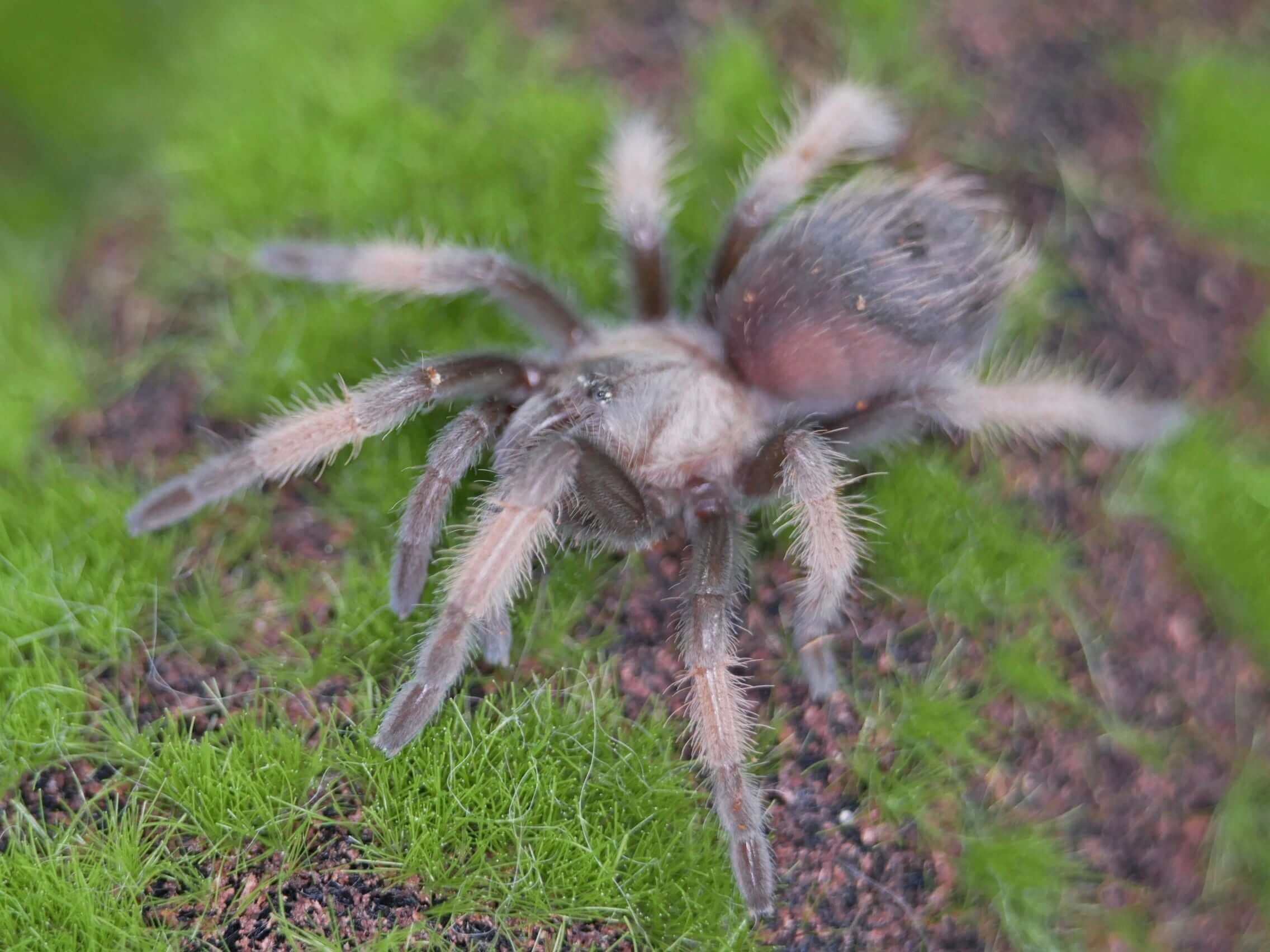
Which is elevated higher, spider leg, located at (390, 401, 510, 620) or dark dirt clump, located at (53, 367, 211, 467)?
spider leg, located at (390, 401, 510, 620)

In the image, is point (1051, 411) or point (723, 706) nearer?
point (723, 706)

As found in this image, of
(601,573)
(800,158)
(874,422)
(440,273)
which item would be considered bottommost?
(601,573)

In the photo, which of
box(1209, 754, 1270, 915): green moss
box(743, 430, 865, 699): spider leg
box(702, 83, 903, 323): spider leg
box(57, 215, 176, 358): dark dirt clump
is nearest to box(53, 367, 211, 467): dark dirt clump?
box(57, 215, 176, 358): dark dirt clump

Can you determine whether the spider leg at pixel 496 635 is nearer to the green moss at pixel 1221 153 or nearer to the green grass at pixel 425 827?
the green grass at pixel 425 827

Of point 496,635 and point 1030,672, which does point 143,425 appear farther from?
point 1030,672

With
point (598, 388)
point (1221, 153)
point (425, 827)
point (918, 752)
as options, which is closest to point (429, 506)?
point (598, 388)

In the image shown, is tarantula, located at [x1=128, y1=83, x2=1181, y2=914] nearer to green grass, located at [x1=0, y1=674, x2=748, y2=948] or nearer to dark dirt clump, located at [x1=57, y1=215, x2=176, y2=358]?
green grass, located at [x1=0, y1=674, x2=748, y2=948]

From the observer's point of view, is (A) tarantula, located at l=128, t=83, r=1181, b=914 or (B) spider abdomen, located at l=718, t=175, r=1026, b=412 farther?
(B) spider abdomen, located at l=718, t=175, r=1026, b=412
